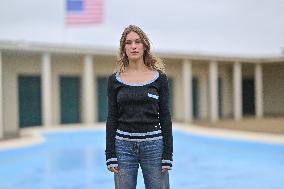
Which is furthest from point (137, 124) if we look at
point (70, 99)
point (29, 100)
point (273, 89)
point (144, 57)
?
point (273, 89)

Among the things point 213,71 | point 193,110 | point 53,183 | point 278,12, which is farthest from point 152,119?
point 278,12

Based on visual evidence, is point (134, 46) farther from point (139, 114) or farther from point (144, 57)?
point (139, 114)

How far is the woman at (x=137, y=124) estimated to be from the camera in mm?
2408

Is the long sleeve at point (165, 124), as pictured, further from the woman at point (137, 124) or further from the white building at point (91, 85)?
the white building at point (91, 85)

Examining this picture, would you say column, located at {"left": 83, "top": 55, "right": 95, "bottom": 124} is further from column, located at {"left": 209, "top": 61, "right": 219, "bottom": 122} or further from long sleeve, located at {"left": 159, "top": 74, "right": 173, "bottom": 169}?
long sleeve, located at {"left": 159, "top": 74, "right": 173, "bottom": 169}

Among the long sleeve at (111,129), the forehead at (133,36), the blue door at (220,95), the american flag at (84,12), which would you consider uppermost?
the american flag at (84,12)

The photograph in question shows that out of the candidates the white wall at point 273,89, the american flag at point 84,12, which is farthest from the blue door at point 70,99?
the white wall at point 273,89

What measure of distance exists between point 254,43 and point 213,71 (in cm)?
716

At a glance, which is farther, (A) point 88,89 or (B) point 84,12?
(A) point 88,89

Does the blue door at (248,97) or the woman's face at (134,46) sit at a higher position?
the woman's face at (134,46)

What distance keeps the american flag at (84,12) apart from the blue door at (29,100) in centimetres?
287

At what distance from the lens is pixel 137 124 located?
7.90 ft

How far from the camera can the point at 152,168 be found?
2449mm

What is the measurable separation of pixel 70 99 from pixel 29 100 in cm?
180
